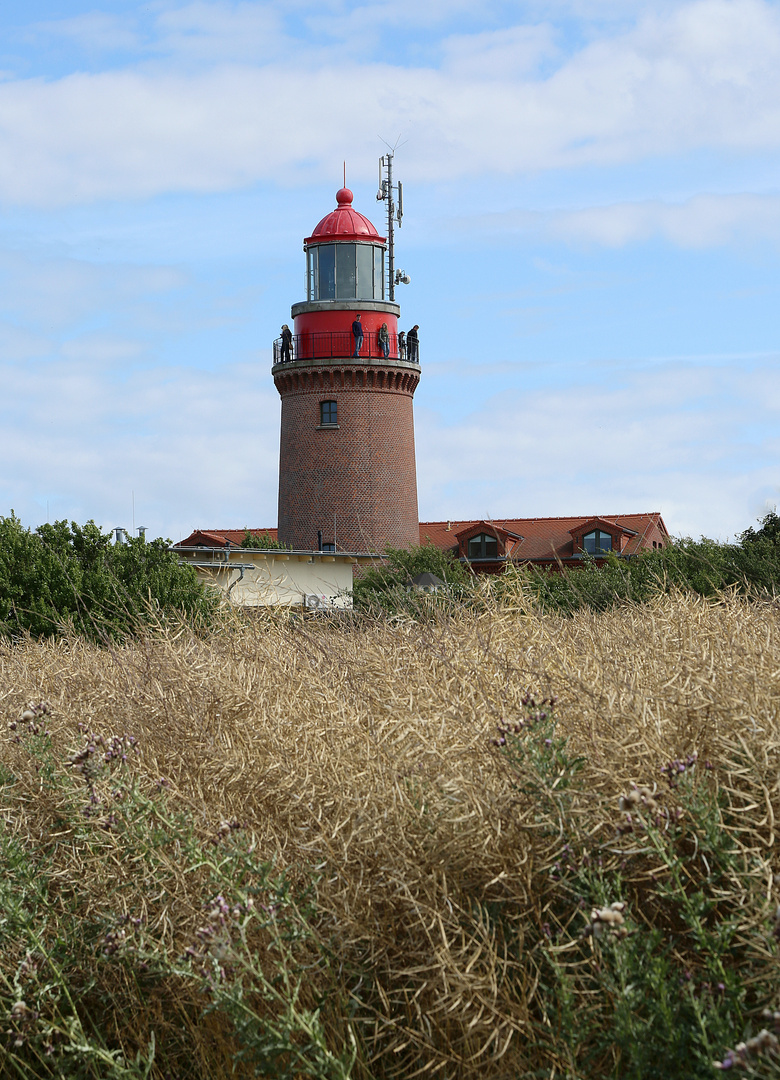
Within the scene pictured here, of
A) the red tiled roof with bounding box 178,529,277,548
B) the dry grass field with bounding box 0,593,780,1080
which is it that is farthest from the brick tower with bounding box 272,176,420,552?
the dry grass field with bounding box 0,593,780,1080

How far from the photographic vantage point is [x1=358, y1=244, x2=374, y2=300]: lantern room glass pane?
4006 centimetres

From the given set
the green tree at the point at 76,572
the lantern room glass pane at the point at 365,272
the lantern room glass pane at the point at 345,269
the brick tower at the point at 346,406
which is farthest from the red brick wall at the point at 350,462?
the green tree at the point at 76,572

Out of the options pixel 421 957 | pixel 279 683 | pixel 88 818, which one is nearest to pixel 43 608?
pixel 279 683

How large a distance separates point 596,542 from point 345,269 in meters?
17.6

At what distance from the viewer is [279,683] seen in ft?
20.9

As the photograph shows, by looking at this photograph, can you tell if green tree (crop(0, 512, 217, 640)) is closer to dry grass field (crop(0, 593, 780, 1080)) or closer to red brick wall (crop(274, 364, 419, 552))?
dry grass field (crop(0, 593, 780, 1080))

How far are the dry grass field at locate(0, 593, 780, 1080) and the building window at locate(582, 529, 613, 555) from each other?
145ft

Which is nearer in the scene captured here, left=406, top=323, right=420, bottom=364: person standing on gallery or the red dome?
the red dome

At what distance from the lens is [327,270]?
40094 millimetres

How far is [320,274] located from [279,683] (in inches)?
1398

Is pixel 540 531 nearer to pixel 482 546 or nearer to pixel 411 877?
pixel 482 546

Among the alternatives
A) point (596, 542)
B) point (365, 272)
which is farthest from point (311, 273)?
point (596, 542)

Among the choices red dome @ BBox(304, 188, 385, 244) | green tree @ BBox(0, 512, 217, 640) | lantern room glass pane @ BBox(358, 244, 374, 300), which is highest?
red dome @ BBox(304, 188, 385, 244)

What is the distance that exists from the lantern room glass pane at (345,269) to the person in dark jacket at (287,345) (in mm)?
3047
